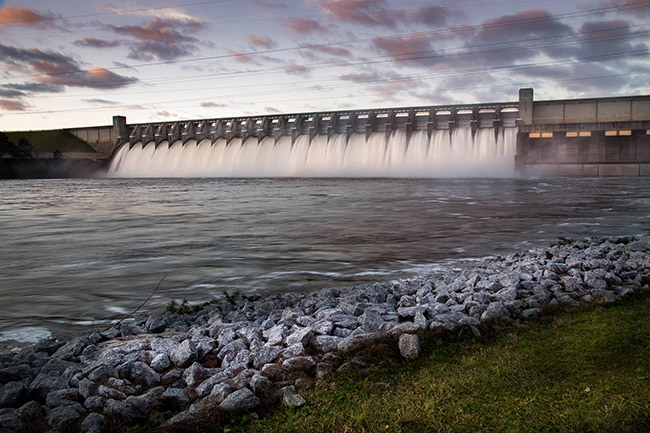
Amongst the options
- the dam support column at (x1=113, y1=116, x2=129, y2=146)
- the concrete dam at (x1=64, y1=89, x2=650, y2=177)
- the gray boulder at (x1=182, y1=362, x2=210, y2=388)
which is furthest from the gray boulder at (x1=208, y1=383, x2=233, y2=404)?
the dam support column at (x1=113, y1=116, x2=129, y2=146)

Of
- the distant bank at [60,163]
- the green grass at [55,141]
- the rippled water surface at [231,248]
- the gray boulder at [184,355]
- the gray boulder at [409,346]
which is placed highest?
the green grass at [55,141]

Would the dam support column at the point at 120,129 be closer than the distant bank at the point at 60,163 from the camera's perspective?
No

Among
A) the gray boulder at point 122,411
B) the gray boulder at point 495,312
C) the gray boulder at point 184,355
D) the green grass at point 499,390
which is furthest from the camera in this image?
the gray boulder at point 495,312

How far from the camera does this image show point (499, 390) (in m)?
2.43

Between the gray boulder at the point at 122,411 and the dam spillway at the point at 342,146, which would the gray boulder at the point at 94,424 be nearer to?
the gray boulder at the point at 122,411

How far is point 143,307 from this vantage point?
5.02 m

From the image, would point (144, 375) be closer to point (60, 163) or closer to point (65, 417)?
point (65, 417)

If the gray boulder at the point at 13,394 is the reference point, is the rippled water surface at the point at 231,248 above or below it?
below

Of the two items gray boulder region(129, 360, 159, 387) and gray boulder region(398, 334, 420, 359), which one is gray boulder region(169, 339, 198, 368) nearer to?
gray boulder region(129, 360, 159, 387)

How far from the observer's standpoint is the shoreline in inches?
102

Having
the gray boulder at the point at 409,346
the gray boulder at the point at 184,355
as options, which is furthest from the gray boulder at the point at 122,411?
the gray boulder at the point at 409,346

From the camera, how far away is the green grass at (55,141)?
252 feet

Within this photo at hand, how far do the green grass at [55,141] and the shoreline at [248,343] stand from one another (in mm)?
79832

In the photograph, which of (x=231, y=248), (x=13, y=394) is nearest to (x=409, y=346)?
(x=13, y=394)
